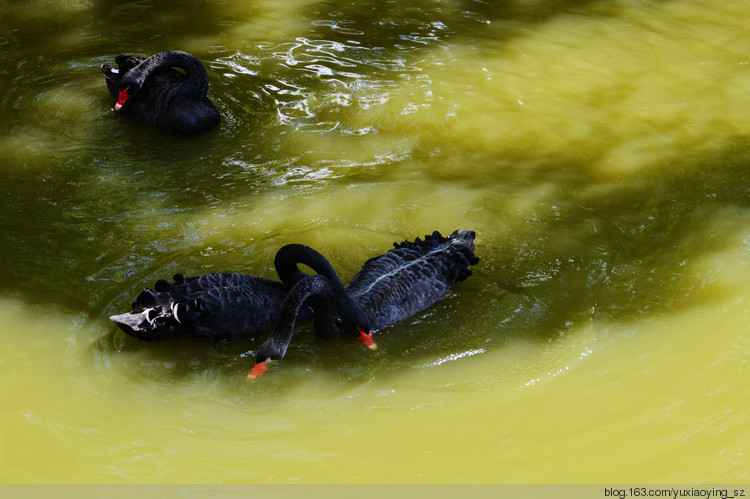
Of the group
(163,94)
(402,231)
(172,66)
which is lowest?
(402,231)

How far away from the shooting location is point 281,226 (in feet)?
16.1

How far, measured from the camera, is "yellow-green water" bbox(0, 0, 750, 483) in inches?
135

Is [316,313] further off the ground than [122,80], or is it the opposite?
[122,80]

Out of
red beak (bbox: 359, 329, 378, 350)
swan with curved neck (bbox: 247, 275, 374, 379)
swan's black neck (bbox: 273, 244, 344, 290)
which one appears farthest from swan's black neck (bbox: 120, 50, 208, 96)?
red beak (bbox: 359, 329, 378, 350)

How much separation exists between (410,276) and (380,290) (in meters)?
0.19

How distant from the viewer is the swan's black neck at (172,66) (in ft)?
20.5

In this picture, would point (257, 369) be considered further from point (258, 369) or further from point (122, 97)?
point (122, 97)

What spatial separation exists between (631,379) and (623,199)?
1796 mm

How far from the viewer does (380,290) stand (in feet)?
13.4

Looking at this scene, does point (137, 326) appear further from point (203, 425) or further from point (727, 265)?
point (727, 265)

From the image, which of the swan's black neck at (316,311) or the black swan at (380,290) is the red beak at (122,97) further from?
the swan's black neck at (316,311)

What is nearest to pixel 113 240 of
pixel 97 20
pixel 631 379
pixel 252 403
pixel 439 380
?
pixel 252 403

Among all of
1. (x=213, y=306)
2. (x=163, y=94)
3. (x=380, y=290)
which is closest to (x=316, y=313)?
(x=380, y=290)

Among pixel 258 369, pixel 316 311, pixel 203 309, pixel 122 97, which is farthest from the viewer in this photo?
pixel 122 97
